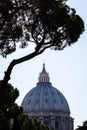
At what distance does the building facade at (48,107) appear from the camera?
14100 cm

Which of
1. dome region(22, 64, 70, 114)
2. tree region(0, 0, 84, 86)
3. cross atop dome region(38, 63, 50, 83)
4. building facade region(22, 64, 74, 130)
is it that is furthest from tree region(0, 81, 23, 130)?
cross atop dome region(38, 63, 50, 83)

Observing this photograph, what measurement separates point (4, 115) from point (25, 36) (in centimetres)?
1013

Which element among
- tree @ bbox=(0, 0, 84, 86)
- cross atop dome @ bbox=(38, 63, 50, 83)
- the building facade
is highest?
cross atop dome @ bbox=(38, 63, 50, 83)

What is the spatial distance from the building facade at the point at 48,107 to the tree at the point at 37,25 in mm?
121594

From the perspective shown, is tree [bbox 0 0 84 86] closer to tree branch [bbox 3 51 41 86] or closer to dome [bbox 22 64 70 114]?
tree branch [bbox 3 51 41 86]

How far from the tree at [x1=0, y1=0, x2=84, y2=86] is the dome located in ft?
405

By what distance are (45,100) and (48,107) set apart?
3027mm

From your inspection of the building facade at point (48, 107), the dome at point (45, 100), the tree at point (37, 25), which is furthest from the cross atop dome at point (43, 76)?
the tree at point (37, 25)

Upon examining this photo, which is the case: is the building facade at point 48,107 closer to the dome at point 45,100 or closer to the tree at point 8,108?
the dome at point 45,100

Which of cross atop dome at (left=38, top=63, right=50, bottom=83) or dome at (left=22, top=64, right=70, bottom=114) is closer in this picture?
dome at (left=22, top=64, right=70, bottom=114)

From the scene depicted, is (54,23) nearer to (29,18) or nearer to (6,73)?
(29,18)

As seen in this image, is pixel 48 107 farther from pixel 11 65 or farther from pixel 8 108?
pixel 11 65

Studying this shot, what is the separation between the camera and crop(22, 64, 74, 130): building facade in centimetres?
14100

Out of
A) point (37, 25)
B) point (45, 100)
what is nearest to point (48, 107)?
point (45, 100)
